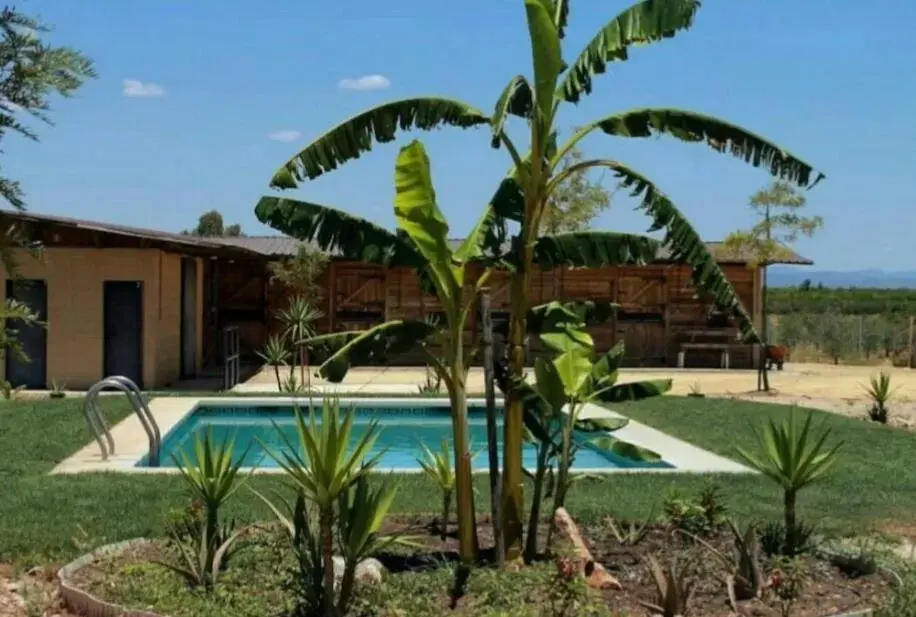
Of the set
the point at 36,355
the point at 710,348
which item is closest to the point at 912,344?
the point at 710,348

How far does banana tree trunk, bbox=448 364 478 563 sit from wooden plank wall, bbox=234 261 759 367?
830 inches

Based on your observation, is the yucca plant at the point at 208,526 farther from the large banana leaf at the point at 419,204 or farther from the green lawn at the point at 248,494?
the large banana leaf at the point at 419,204

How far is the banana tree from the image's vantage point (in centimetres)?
673

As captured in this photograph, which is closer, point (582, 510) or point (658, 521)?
point (658, 521)

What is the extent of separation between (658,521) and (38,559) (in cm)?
469

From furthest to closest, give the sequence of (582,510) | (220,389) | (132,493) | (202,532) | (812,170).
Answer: (220,389)
(132,493)
(582,510)
(812,170)
(202,532)

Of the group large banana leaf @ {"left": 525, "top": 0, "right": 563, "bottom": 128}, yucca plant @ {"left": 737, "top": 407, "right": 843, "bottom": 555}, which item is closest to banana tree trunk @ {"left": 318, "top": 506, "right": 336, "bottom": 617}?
large banana leaf @ {"left": 525, "top": 0, "right": 563, "bottom": 128}

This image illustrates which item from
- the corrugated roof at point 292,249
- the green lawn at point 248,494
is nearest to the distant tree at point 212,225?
the corrugated roof at point 292,249

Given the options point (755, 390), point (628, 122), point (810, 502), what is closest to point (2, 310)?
point (628, 122)

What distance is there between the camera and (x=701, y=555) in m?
7.51

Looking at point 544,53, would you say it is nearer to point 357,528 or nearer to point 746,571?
point 357,528

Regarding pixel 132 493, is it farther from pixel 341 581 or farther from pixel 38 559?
pixel 341 581

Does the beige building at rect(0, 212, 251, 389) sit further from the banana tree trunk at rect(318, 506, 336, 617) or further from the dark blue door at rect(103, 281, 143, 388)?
the banana tree trunk at rect(318, 506, 336, 617)

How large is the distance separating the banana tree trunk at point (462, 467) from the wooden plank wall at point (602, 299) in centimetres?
2107
